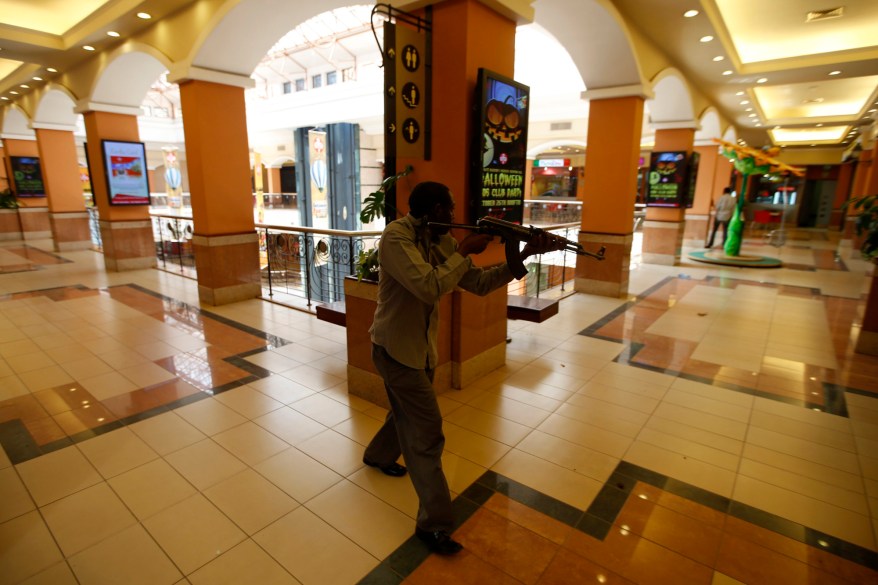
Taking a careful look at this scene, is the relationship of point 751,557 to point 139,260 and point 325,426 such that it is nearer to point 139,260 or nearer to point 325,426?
point 325,426

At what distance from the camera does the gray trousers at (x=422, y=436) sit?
1996mm

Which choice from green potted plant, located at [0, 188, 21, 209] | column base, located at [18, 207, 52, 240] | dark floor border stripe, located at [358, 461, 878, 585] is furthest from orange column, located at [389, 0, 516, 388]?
column base, located at [18, 207, 52, 240]

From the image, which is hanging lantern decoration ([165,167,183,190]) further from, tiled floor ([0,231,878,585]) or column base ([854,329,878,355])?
column base ([854,329,878,355])

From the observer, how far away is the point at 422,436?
6.58 ft

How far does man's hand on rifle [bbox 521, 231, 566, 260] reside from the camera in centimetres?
193

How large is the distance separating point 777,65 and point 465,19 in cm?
713

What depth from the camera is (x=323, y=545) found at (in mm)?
2062

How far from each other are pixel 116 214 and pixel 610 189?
8376mm

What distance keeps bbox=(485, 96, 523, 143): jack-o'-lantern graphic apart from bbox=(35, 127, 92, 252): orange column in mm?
11088

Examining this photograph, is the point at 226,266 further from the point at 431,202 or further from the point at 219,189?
the point at 431,202

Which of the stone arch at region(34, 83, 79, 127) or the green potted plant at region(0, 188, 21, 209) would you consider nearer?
the stone arch at region(34, 83, 79, 127)

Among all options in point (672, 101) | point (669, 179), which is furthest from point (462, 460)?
point (669, 179)

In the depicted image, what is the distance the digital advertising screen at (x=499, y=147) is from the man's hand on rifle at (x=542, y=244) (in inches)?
62.2

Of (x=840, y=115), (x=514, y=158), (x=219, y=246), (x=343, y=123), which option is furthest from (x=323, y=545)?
(x=840, y=115)
